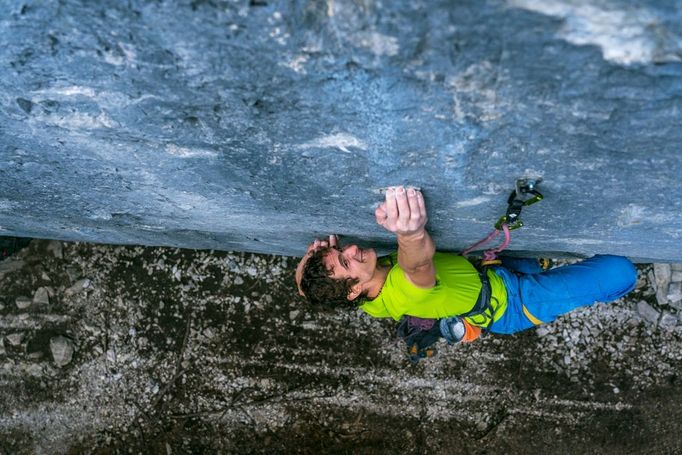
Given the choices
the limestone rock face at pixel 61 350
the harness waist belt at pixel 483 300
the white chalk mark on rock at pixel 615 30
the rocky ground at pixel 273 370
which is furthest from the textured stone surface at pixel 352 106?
the limestone rock face at pixel 61 350

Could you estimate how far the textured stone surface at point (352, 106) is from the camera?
116cm

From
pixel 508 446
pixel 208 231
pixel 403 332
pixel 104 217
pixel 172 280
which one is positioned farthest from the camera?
pixel 172 280

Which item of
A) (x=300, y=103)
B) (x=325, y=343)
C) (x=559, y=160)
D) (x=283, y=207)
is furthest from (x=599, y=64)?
(x=325, y=343)

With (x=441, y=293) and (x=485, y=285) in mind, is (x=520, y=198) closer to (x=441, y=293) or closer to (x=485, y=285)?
(x=441, y=293)

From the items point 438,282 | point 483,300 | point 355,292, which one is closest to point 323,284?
point 355,292

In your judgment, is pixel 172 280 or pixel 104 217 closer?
pixel 104 217

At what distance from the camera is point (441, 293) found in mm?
2586

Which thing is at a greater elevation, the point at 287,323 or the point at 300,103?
the point at 300,103

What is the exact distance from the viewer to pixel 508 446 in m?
3.57

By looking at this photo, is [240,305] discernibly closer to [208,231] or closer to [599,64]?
[208,231]

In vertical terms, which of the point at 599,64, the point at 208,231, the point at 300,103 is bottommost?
the point at 208,231

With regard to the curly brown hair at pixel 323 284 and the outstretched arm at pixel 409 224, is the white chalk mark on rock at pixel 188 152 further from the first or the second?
the curly brown hair at pixel 323 284

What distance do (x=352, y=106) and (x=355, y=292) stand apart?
54.3 inches

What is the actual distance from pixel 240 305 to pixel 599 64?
9.94ft
